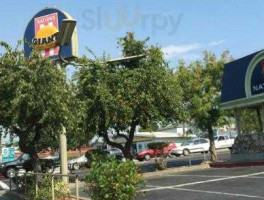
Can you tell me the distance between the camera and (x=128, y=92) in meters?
23.0

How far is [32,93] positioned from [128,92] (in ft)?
30.5

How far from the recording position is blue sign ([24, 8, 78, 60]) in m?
18.9

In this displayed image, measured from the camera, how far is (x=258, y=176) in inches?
688

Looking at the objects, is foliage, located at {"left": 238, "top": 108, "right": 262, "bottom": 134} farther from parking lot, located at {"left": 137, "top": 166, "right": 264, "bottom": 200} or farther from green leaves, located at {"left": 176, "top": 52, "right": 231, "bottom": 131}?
parking lot, located at {"left": 137, "top": 166, "right": 264, "bottom": 200}

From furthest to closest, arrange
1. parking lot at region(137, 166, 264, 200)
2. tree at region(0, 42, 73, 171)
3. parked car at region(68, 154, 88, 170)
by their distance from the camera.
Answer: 1. parked car at region(68, 154, 88, 170)
2. tree at region(0, 42, 73, 171)
3. parking lot at region(137, 166, 264, 200)

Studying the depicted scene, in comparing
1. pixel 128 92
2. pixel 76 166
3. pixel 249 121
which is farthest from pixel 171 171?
pixel 249 121

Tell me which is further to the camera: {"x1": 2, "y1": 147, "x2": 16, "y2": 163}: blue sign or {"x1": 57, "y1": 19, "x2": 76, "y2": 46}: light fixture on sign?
{"x1": 2, "y1": 147, "x2": 16, "y2": 163}: blue sign

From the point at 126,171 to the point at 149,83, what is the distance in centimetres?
1461

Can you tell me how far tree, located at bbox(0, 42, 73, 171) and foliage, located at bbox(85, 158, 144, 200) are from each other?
5418 millimetres

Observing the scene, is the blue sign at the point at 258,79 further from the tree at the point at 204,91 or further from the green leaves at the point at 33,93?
the green leaves at the point at 33,93

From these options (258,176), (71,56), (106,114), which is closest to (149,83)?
(106,114)

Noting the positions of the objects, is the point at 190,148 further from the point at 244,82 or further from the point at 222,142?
the point at 244,82

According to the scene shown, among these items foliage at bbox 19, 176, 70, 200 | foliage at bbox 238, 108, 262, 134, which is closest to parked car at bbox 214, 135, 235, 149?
foliage at bbox 238, 108, 262, 134

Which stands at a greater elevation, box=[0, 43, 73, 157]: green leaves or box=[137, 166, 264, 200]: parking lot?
box=[0, 43, 73, 157]: green leaves
